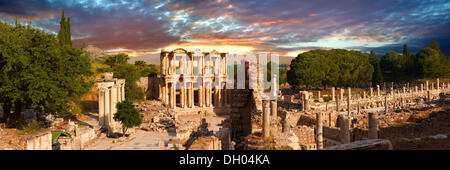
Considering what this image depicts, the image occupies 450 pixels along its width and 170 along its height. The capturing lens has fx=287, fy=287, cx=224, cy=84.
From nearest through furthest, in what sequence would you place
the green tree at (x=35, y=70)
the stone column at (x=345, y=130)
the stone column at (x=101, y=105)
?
the green tree at (x=35, y=70) → the stone column at (x=345, y=130) → the stone column at (x=101, y=105)

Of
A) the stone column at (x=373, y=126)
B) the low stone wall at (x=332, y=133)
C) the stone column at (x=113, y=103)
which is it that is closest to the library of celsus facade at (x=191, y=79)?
the stone column at (x=113, y=103)

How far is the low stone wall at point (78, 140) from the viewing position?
56.1ft

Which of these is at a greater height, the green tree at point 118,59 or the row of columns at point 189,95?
the green tree at point 118,59

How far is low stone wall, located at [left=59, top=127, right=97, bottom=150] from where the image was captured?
17094 mm

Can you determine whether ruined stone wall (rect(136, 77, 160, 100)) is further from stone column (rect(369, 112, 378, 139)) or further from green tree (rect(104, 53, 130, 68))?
stone column (rect(369, 112, 378, 139))

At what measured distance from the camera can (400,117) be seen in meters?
24.5

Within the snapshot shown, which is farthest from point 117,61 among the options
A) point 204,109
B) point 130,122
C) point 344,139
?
point 344,139

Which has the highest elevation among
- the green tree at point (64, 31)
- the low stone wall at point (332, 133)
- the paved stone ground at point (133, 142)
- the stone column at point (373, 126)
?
the green tree at point (64, 31)

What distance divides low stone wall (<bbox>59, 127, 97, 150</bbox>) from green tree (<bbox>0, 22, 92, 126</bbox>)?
245cm

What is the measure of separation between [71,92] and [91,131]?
318 centimetres

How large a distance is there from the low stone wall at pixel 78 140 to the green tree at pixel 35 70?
8.05ft

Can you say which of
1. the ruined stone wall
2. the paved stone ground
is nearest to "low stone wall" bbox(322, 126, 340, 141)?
the paved stone ground

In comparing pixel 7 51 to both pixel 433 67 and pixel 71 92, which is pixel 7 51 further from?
pixel 433 67

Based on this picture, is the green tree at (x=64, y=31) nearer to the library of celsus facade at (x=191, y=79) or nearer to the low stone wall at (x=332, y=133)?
the library of celsus facade at (x=191, y=79)
